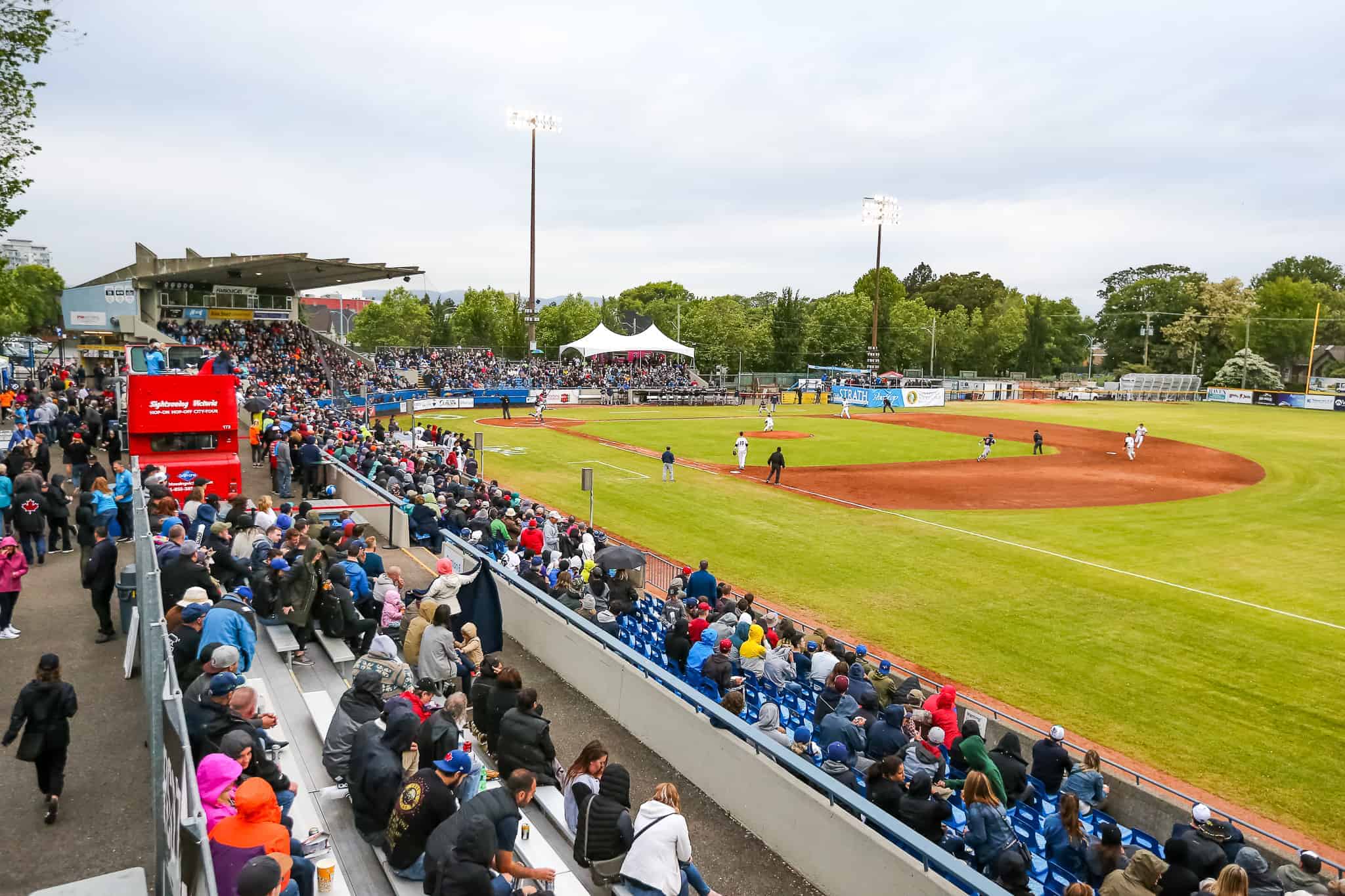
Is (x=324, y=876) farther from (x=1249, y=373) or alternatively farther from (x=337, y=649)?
(x=1249, y=373)

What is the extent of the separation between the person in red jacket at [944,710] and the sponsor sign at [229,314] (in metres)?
53.7

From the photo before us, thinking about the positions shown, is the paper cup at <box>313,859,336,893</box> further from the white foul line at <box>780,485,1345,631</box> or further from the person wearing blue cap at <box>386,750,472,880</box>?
the white foul line at <box>780,485,1345,631</box>

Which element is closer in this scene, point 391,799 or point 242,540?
point 391,799

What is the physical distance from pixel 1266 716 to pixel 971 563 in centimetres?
826

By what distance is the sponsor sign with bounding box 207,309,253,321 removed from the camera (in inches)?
2044

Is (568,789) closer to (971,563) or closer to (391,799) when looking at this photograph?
(391,799)

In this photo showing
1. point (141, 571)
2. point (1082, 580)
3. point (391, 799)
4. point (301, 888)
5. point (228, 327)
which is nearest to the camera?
point (301, 888)

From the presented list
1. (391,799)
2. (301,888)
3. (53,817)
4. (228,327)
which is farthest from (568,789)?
(228,327)

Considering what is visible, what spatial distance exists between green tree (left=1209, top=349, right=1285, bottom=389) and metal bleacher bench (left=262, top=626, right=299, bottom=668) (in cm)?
10943

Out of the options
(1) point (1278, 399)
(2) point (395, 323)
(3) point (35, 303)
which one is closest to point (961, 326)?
(1) point (1278, 399)

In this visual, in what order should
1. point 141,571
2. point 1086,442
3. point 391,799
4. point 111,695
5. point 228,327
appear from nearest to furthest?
point 391,799
point 141,571
point 111,695
point 1086,442
point 228,327

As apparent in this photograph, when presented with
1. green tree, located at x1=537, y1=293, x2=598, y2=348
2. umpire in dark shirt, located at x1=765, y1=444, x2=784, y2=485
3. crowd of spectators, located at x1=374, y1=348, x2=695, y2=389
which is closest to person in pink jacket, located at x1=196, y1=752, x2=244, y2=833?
umpire in dark shirt, located at x1=765, y1=444, x2=784, y2=485

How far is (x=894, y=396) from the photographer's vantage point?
67.6 m

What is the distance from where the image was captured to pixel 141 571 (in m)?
8.83
